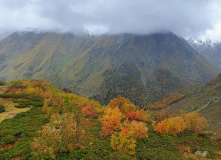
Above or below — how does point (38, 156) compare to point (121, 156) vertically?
above

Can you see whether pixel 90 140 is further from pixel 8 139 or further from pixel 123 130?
pixel 8 139

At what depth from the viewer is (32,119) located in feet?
96.8

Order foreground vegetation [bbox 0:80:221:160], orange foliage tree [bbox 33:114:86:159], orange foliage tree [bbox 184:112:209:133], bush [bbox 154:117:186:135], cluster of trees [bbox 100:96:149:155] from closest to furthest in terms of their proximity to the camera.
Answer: orange foliage tree [bbox 33:114:86:159] < foreground vegetation [bbox 0:80:221:160] < cluster of trees [bbox 100:96:149:155] < bush [bbox 154:117:186:135] < orange foliage tree [bbox 184:112:209:133]

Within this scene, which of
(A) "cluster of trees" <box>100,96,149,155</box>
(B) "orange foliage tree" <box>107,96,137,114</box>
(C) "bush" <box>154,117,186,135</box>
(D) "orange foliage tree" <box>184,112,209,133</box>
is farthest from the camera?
(B) "orange foliage tree" <box>107,96,137,114</box>

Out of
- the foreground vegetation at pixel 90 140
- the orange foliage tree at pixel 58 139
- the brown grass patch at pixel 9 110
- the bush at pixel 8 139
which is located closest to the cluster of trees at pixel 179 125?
the foreground vegetation at pixel 90 140

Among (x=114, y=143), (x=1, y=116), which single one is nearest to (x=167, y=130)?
(x=114, y=143)

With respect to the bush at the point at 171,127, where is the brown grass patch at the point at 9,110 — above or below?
above

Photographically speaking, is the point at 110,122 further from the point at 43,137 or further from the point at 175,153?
the point at 43,137

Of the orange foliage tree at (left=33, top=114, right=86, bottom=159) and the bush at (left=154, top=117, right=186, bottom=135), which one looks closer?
the orange foliage tree at (left=33, top=114, right=86, bottom=159)

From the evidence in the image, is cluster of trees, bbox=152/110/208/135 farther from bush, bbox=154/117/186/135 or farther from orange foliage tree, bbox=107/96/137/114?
orange foliage tree, bbox=107/96/137/114

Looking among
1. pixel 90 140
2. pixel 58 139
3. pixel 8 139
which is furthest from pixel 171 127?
pixel 8 139

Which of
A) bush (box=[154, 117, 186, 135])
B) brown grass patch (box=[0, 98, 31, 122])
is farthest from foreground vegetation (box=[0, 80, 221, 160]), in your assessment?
brown grass patch (box=[0, 98, 31, 122])

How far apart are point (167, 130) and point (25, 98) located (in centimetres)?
4764

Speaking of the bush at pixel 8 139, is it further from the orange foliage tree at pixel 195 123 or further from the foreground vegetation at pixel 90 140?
the orange foliage tree at pixel 195 123
